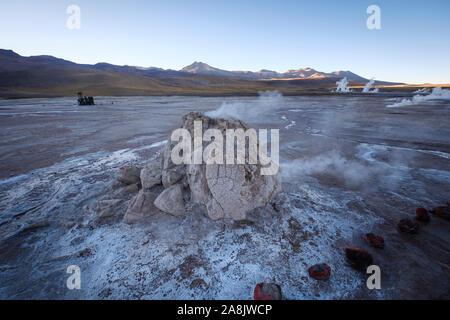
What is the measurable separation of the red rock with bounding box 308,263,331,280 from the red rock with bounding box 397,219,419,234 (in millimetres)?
1583

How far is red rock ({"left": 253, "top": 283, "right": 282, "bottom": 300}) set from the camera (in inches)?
78.4

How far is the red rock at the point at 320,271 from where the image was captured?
2205mm

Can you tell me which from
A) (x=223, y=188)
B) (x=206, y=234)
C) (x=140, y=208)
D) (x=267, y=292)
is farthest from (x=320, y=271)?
(x=140, y=208)

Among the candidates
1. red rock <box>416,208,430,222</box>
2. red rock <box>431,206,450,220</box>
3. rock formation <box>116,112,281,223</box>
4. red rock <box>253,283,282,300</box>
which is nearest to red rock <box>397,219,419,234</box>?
red rock <box>416,208,430,222</box>

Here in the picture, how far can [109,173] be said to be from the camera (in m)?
5.07

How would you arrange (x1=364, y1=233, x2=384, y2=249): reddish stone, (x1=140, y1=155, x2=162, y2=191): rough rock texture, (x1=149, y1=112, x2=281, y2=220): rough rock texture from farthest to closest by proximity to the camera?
(x1=140, y1=155, x2=162, y2=191): rough rock texture
(x1=149, y1=112, x2=281, y2=220): rough rock texture
(x1=364, y1=233, x2=384, y2=249): reddish stone

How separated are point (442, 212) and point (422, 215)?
41cm

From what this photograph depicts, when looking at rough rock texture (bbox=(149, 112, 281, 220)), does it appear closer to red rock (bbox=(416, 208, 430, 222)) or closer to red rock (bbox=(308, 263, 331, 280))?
red rock (bbox=(308, 263, 331, 280))

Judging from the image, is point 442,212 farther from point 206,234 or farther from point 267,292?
point 206,234

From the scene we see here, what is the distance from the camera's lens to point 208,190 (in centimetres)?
312

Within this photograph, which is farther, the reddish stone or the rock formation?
the rock formation
